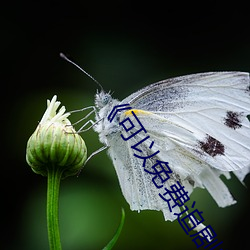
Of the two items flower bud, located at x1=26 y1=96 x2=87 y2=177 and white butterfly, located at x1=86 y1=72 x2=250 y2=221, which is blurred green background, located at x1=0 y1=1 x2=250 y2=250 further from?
flower bud, located at x1=26 y1=96 x2=87 y2=177

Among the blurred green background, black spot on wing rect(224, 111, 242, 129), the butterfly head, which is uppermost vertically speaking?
the blurred green background

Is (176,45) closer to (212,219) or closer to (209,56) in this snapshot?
(209,56)

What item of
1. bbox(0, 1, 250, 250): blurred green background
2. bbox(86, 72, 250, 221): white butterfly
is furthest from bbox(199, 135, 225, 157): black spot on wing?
bbox(0, 1, 250, 250): blurred green background

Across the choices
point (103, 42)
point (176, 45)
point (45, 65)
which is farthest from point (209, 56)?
point (45, 65)

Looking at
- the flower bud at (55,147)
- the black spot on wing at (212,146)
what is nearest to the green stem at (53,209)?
the flower bud at (55,147)

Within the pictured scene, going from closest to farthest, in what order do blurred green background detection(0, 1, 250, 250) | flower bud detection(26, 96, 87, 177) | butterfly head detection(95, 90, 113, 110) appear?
1. flower bud detection(26, 96, 87, 177)
2. butterfly head detection(95, 90, 113, 110)
3. blurred green background detection(0, 1, 250, 250)
